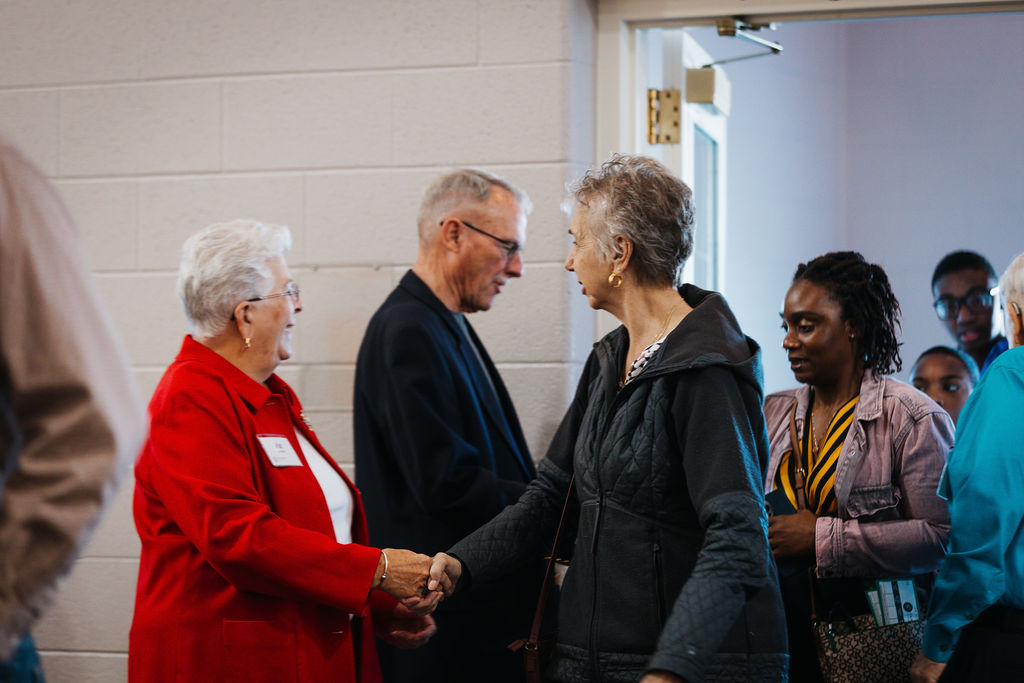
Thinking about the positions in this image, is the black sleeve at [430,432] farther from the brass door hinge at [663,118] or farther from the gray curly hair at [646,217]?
the brass door hinge at [663,118]

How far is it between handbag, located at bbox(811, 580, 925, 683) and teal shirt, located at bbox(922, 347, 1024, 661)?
0.41ft

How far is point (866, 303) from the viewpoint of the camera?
2.44 metres

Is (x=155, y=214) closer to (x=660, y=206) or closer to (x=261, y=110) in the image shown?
(x=261, y=110)

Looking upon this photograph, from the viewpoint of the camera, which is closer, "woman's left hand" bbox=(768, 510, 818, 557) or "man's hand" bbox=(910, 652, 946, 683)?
"man's hand" bbox=(910, 652, 946, 683)

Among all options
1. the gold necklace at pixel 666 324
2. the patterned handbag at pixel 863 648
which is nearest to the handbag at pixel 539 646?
the gold necklace at pixel 666 324

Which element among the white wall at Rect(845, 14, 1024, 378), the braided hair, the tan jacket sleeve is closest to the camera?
the tan jacket sleeve

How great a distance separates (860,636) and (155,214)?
2172 mm

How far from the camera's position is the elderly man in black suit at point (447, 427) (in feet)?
7.40

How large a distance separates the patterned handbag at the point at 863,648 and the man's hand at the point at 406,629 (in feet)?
2.68

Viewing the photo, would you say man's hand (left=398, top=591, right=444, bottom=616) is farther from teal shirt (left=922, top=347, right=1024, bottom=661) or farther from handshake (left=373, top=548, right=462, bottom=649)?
teal shirt (left=922, top=347, right=1024, bottom=661)

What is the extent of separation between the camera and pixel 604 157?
9.33 ft

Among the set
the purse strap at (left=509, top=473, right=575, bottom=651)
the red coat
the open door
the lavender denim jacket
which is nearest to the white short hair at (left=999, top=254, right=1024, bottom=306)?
the lavender denim jacket

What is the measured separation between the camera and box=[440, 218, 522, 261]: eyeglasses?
2535mm

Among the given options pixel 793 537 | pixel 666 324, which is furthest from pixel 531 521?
pixel 793 537
